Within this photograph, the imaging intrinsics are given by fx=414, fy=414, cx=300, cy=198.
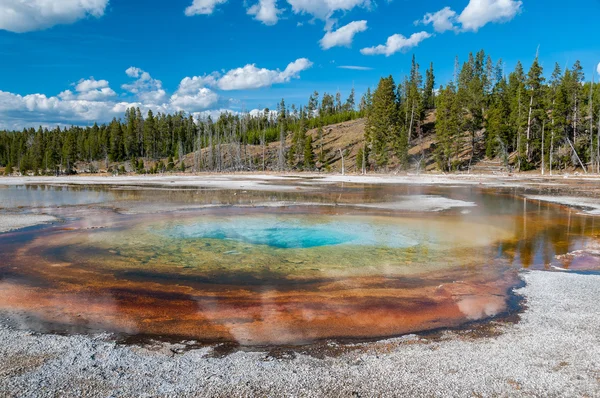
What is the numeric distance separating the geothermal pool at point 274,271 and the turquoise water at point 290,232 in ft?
0.21

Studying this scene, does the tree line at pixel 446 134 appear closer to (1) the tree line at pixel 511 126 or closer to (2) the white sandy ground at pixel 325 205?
(1) the tree line at pixel 511 126

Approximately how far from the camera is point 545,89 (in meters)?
57.0

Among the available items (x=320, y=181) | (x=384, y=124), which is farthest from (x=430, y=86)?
(x=320, y=181)

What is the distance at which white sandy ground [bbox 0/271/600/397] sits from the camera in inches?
179

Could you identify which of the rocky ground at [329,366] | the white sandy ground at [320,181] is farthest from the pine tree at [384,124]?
the rocky ground at [329,366]

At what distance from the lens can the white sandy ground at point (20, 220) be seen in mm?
16156

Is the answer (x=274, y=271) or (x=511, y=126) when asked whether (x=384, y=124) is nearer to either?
(x=511, y=126)

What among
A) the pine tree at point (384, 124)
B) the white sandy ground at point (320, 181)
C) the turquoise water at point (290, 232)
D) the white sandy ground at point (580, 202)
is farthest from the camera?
the pine tree at point (384, 124)

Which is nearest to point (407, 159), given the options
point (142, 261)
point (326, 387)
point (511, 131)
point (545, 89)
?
point (511, 131)

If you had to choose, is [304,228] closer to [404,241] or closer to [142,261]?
[404,241]

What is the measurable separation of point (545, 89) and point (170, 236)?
59759 millimetres

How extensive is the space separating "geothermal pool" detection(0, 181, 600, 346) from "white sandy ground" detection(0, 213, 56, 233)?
72 centimetres

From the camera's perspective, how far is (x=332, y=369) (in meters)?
5.05

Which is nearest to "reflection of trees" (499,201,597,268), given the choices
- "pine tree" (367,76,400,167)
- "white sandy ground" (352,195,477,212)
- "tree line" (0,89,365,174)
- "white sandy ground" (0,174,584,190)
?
"white sandy ground" (352,195,477,212)
